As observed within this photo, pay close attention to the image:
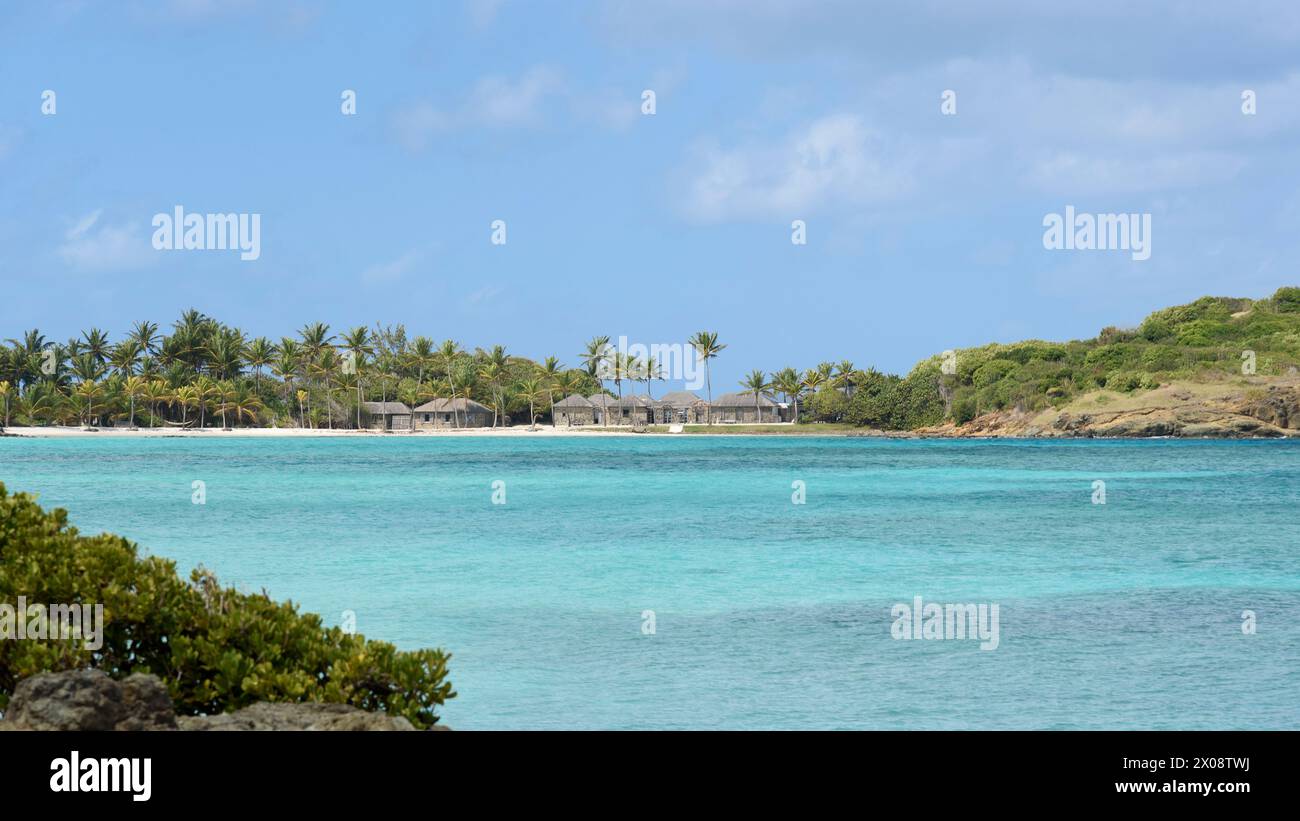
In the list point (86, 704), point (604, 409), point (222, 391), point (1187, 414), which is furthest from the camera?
point (604, 409)

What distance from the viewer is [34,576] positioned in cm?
792

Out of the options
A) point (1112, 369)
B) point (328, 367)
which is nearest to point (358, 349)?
point (328, 367)

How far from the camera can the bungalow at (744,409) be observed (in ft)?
495

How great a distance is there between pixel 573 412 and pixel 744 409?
21.4 m

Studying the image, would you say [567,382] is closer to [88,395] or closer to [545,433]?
[545,433]

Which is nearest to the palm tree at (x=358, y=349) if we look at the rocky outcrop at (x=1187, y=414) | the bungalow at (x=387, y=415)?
the bungalow at (x=387, y=415)

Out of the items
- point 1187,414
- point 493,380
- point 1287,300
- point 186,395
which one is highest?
point 1287,300

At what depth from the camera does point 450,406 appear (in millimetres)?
141125

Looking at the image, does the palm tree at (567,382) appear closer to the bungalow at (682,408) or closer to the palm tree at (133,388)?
the bungalow at (682,408)

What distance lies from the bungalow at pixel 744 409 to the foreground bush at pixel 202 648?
143 metres

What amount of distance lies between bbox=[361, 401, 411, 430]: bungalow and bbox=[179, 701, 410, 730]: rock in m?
138

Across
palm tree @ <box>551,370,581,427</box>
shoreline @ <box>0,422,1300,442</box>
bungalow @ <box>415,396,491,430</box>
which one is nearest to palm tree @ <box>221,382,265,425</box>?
shoreline @ <box>0,422,1300,442</box>

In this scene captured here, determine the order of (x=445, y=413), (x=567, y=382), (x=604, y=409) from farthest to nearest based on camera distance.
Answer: (x=567, y=382) → (x=604, y=409) → (x=445, y=413)

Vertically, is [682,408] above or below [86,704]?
above
